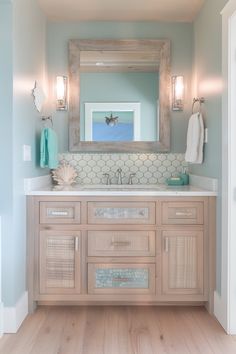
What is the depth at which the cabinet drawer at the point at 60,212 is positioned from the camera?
2.61 metres

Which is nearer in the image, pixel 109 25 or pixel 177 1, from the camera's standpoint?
pixel 177 1

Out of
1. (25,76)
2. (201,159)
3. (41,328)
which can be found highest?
(25,76)

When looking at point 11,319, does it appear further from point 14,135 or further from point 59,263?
point 14,135

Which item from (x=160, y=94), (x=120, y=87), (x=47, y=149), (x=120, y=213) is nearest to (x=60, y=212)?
(x=120, y=213)

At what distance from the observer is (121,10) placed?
119 inches

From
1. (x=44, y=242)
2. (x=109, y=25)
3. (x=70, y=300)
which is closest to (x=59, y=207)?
(x=44, y=242)

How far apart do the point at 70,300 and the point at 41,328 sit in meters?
0.33

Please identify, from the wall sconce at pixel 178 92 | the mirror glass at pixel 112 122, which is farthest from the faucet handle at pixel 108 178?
the wall sconce at pixel 178 92

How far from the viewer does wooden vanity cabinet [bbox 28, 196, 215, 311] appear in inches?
103

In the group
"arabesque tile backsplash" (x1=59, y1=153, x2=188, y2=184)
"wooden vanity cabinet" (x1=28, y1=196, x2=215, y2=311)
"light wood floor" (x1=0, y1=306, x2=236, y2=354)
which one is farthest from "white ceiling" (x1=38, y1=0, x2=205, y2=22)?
"light wood floor" (x1=0, y1=306, x2=236, y2=354)

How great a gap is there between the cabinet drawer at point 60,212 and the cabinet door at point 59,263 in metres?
0.08

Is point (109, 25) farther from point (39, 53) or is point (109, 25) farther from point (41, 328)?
Result: point (41, 328)

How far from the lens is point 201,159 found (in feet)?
9.32

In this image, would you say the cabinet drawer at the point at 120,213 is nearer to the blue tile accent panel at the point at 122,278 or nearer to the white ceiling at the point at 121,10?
the blue tile accent panel at the point at 122,278
